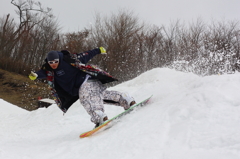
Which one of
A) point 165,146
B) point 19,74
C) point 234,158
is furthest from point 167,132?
point 19,74

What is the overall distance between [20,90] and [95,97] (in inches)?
535

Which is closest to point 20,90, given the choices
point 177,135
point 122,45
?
point 122,45

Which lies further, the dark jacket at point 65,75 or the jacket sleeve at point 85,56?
the jacket sleeve at point 85,56

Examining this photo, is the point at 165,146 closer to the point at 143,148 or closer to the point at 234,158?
the point at 143,148

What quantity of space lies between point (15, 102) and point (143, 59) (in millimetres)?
9219

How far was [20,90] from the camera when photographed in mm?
15305

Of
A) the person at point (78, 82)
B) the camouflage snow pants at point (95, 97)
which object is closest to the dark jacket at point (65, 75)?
the person at point (78, 82)

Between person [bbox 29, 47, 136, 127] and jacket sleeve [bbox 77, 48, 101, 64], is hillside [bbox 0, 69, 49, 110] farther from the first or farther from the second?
jacket sleeve [bbox 77, 48, 101, 64]

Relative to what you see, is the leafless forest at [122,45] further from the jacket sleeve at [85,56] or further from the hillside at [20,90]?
the jacket sleeve at [85,56]

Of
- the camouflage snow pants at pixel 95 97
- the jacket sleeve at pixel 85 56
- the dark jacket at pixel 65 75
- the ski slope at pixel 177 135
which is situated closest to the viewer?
the ski slope at pixel 177 135

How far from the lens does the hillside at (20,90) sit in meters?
14.2

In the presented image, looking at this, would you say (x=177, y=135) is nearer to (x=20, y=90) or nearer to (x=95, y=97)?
(x=95, y=97)

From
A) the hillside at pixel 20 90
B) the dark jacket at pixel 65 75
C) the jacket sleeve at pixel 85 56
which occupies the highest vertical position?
the jacket sleeve at pixel 85 56

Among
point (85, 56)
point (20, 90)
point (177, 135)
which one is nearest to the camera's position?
point (177, 135)
